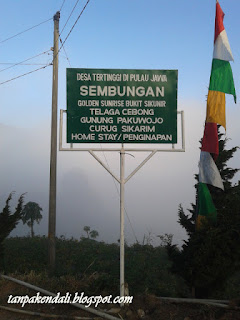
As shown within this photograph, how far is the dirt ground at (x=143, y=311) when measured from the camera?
733cm

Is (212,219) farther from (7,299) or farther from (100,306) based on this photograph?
(7,299)

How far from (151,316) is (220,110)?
5.65 meters

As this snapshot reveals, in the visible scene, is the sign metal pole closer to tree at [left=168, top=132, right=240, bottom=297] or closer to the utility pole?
tree at [left=168, top=132, right=240, bottom=297]

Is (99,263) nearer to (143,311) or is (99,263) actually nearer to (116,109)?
(143,311)

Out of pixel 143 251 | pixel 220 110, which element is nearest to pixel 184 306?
pixel 220 110

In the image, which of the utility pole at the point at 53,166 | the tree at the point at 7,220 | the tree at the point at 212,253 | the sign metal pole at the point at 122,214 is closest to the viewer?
the sign metal pole at the point at 122,214

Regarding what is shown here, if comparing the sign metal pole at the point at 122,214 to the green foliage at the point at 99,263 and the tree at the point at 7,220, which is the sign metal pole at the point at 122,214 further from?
the tree at the point at 7,220

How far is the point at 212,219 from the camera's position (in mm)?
9719

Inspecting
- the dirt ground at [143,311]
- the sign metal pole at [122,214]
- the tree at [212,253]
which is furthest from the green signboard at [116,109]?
the dirt ground at [143,311]

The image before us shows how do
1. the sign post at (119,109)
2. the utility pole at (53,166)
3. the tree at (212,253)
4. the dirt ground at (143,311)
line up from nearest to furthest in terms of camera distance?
the dirt ground at (143,311), the sign post at (119,109), the tree at (212,253), the utility pole at (53,166)

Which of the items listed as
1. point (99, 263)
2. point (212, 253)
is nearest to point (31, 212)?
point (99, 263)

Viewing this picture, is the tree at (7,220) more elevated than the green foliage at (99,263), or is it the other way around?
the tree at (7,220)

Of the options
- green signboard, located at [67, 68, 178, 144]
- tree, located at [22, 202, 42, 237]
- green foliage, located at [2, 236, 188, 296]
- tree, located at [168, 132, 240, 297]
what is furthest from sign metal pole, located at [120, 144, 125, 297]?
tree, located at [22, 202, 42, 237]

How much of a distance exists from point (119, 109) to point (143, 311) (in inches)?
181
